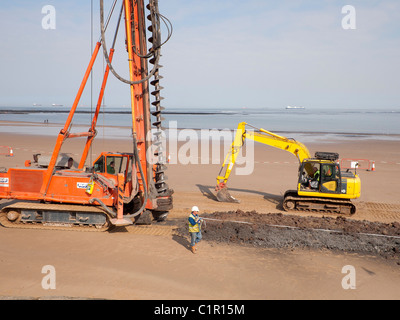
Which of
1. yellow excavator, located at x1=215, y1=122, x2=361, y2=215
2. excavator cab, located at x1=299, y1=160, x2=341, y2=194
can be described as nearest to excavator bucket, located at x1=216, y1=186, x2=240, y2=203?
yellow excavator, located at x1=215, y1=122, x2=361, y2=215

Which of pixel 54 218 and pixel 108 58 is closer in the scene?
pixel 108 58

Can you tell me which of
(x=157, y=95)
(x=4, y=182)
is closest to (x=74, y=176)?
(x=4, y=182)

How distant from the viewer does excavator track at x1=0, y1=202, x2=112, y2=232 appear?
11672mm

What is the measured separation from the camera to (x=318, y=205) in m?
14.8

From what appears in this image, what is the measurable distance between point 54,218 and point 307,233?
8191 millimetres

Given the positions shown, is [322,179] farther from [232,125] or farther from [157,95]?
[232,125]

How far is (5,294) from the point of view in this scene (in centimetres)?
768

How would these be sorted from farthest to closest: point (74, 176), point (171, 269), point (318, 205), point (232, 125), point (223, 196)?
point (232, 125), point (223, 196), point (318, 205), point (74, 176), point (171, 269)

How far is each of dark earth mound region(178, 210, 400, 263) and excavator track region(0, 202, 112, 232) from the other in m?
2.72

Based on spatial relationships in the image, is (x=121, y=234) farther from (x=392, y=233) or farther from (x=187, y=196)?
(x=392, y=233)

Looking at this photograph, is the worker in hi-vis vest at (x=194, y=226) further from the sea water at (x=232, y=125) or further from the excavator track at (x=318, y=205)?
the excavator track at (x=318, y=205)

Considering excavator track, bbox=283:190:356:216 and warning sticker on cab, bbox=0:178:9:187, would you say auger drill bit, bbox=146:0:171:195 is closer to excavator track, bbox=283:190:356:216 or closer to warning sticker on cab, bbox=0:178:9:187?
warning sticker on cab, bbox=0:178:9:187

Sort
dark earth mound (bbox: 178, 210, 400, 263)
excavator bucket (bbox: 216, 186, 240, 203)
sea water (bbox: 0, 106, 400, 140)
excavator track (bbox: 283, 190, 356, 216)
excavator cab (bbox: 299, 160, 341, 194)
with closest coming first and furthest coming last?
dark earth mound (bbox: 178, 210, 400, 263) < excavator cab (bbox: 299, 160, 341, 194) < excavator track (bbox: 283, 190, 356, 216) < excavator bucket (bbox: 216, 186, 240, 203) < sea water (bbox: 0, 106, 400, 140)

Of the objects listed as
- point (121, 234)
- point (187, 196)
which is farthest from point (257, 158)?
point (121, 234)
